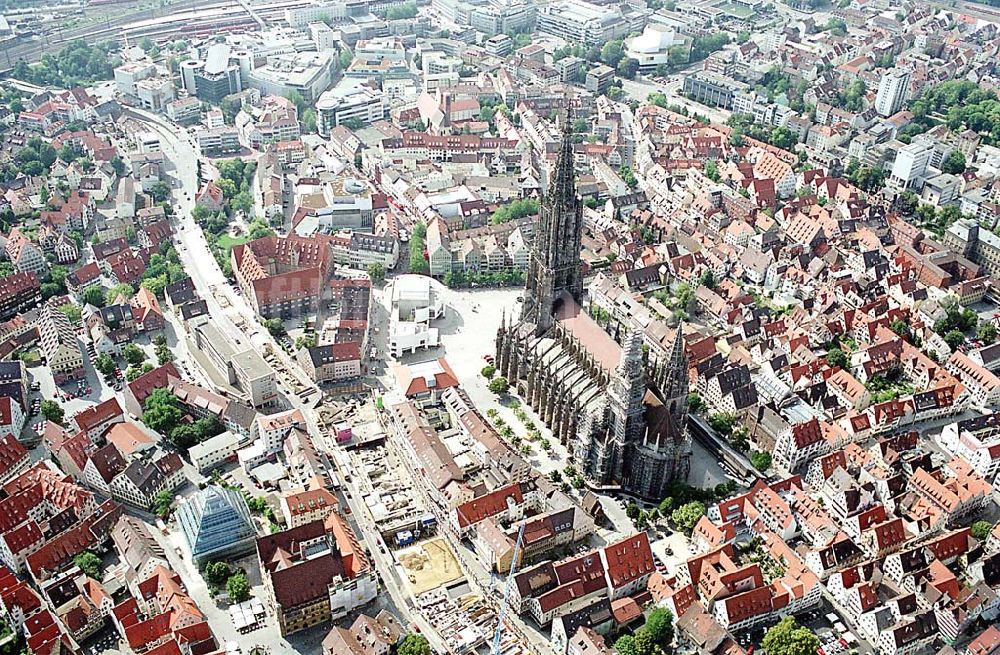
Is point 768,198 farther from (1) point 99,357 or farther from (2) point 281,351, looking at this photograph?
(1) point 99,357

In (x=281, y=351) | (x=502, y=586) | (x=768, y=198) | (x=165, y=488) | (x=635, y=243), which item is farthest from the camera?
(x=768, y=198)

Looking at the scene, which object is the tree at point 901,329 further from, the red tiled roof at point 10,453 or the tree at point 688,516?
the red tiled roof at point 10,453

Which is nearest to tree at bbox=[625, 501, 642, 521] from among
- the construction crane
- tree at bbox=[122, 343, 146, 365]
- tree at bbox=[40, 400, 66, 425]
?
the construction crane

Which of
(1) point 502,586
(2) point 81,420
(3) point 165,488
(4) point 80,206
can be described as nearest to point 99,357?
(2) point 81,420

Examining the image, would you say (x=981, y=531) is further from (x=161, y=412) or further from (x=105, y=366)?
(x=105, y=366)

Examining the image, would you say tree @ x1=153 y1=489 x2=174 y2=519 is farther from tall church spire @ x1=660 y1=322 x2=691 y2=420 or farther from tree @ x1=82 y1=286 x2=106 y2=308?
tall church spire @ x1=660 y1=322 x2=691 y2=420

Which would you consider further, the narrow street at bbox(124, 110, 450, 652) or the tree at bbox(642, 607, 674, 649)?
the narrow street at bbox(124, 110, 450, 652)
